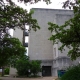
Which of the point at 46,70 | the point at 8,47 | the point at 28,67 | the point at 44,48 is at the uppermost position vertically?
the point at 44,48

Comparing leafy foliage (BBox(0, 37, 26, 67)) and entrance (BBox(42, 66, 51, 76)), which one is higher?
leafy foliage (BBox(0, 37, 26, 67))

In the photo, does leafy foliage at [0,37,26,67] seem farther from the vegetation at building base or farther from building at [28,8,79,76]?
building at [28,8,79,76]

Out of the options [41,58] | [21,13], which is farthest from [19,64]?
[21,13]

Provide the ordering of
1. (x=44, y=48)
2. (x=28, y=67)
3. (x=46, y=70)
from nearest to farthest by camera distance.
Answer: (x=28, y=67) → (x=46, y=70) → (x=44, y=48)

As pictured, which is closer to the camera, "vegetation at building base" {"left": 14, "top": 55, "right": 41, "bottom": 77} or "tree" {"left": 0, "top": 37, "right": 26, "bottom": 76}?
"tree" {"left": 0, "top": 37, "right": 26, "bottom": 76}

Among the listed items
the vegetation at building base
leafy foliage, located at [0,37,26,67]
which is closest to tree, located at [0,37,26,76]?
leafy foliage, located at [0,37,26,67]

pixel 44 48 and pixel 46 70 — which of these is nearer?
pixel 46 70

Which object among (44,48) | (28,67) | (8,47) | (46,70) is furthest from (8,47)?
(46,70)

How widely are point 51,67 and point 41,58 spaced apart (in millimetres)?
3345

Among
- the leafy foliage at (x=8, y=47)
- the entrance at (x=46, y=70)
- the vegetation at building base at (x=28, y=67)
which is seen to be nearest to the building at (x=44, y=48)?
the entrance at (x=46, y=70)

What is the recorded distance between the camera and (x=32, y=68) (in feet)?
109

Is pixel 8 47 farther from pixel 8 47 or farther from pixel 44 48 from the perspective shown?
pixel 44 48

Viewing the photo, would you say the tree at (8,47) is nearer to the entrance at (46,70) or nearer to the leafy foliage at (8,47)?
the leafy foliage at (8,47)

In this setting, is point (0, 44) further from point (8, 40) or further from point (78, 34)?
point (78, 34)
